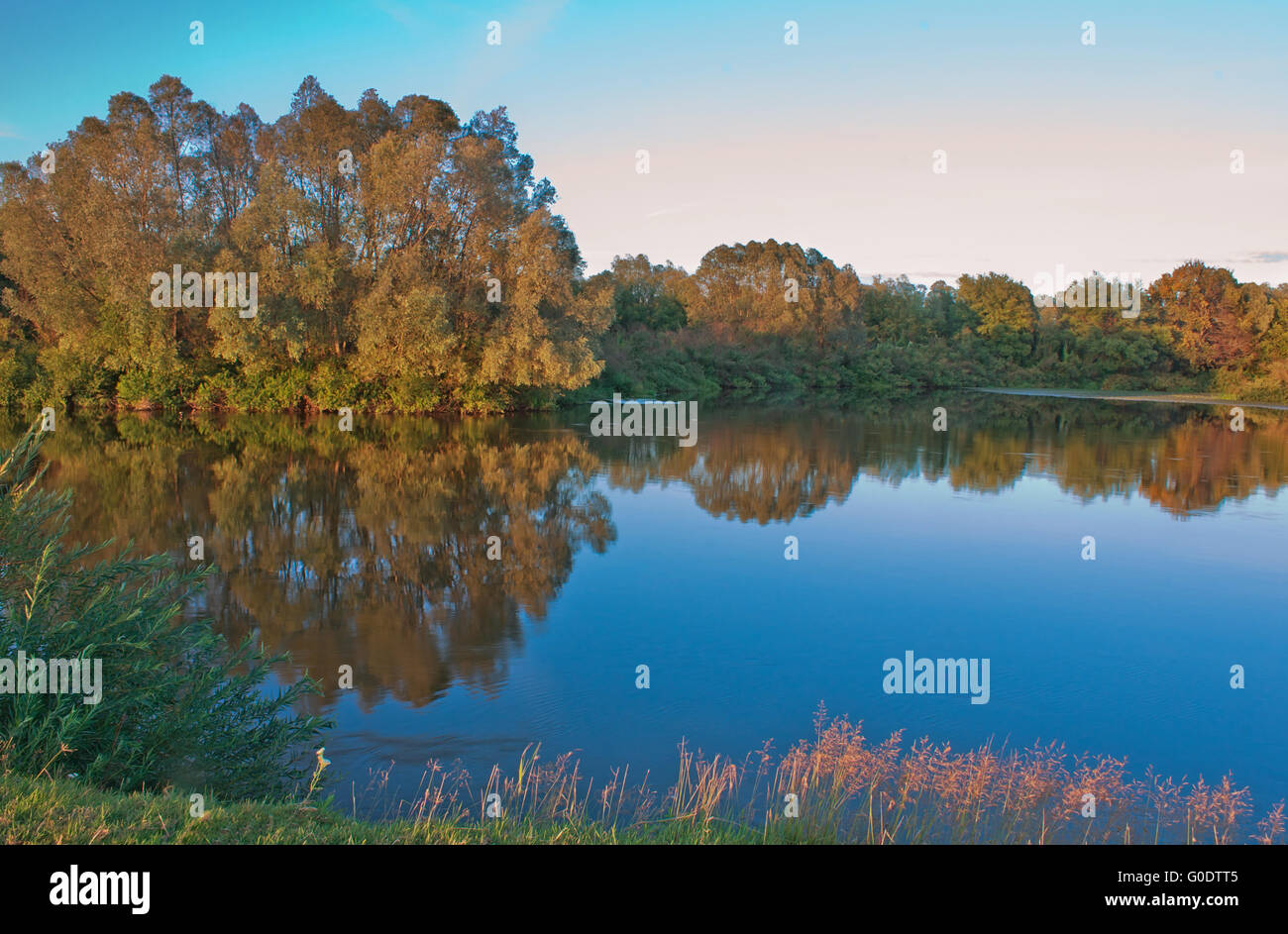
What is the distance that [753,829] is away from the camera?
17.5 ft

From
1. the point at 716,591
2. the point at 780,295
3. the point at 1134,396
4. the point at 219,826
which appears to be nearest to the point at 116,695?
the point at 219,826

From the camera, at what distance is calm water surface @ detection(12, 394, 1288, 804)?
7.67 m

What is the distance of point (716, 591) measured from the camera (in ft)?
39.4

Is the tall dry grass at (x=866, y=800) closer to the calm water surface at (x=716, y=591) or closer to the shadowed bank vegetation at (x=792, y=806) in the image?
the shadowed bank vegetation at (x=792, y=806)

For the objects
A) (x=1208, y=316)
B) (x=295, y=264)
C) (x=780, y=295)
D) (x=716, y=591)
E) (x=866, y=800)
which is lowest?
(x=866, y=800)

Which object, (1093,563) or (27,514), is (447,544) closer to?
(27,514)

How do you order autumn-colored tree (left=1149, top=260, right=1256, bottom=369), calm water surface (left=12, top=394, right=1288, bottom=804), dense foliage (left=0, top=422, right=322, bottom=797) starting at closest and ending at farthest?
dense foliage (left=0, top=422, right=322, bottom=797) < calm water surface (left=12, top=394, right=1288, bottom=804) < autumn-colored tree (left=1149, top=260, right=1256, bottom=369)

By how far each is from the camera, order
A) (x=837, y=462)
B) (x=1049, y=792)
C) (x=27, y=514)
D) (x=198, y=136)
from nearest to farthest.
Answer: (x=27, y=514) < (x=1049, y=792) < (x=837, y=462) < (x=198, y=136)

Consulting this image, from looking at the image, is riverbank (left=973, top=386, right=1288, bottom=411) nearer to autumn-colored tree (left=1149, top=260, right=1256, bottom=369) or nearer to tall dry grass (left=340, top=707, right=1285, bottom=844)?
autumn-colored tree (left=1149, top=260, right=1256, bottom=369)

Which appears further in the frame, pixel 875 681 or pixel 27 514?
pixel 875 681

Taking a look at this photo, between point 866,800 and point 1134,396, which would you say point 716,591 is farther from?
point 1134,396

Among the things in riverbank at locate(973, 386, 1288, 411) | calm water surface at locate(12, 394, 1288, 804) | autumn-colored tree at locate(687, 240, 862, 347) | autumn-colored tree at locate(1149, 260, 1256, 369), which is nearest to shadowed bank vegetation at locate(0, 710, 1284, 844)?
calm water surface at locate(12, 394, 1288, 804)

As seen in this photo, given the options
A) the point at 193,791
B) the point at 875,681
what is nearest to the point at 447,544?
the point at 875,681

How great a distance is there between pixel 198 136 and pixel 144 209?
17.0 ft
